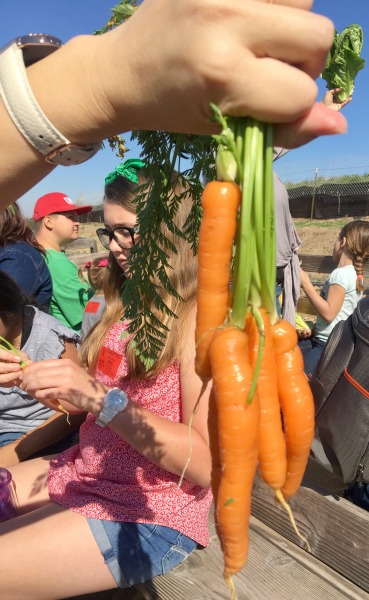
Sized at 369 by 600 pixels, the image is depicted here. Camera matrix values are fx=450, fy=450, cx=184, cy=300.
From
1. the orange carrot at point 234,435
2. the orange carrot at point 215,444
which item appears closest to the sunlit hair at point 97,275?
the orange carrot at point 215,444

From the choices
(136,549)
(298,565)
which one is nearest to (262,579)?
(298,565)

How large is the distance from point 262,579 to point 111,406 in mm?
933

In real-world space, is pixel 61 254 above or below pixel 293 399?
below

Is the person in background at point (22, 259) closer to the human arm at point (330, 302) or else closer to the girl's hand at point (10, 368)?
the girl's hand at point (10, 368)

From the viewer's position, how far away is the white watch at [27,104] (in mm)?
841

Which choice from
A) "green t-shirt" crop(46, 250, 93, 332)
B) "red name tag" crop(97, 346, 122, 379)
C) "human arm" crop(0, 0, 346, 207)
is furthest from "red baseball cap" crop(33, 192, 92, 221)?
"human arm" crop(0, 0, 346, 207)

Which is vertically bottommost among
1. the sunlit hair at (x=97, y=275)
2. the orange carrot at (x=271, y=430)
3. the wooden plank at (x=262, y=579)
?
the wooden plank at (x=262, y=579)

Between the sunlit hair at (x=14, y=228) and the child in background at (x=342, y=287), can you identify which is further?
the child in background at (x=342, y=287)

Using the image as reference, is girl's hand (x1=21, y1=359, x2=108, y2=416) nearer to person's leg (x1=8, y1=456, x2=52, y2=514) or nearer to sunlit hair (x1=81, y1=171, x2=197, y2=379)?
sunlit hair (x1=81, y1=171, x2=197, y2=379)

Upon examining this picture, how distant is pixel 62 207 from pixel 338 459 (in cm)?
351

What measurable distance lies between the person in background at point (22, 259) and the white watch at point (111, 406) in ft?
5.33

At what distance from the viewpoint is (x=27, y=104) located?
33.1 inches

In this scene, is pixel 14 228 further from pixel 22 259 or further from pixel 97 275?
pixel 97 275

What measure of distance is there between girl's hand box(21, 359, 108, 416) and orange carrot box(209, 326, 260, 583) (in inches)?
29.9
